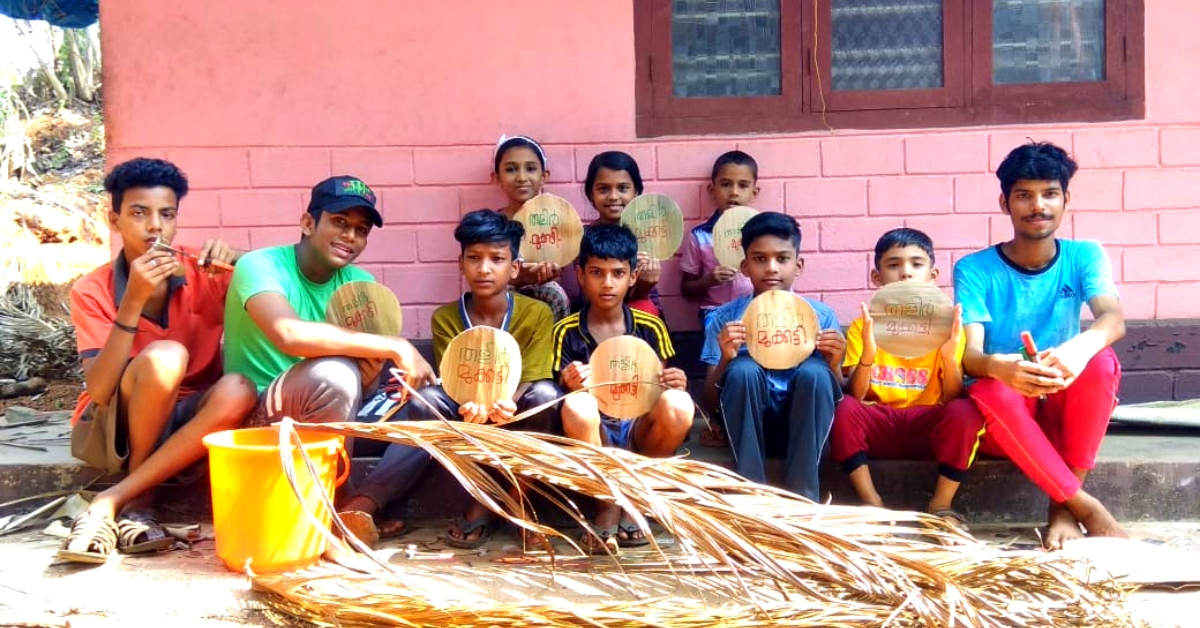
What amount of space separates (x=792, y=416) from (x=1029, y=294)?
0.96 meters

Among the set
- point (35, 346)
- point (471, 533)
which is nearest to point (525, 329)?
point (471, 533)

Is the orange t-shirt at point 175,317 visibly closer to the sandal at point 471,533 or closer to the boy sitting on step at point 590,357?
the sandal at point 471,533

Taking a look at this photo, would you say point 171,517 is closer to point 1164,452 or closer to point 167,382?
point 167,382

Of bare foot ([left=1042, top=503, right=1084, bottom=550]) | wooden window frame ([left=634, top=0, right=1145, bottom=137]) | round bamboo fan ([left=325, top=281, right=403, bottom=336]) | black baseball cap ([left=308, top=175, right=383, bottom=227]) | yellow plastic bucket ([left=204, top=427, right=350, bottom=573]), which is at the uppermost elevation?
wooden window frame ([left=634, top=0, right=1145, bottom=137])

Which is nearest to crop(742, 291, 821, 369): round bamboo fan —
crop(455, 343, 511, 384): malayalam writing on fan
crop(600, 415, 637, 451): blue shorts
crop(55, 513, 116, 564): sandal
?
crop(600, 415, 637, 451): blue shorts

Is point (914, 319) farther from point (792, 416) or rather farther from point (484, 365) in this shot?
point (484, 365)

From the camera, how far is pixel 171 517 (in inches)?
133

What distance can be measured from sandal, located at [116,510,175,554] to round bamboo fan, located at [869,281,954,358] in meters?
2.36

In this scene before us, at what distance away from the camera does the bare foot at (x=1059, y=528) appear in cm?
304

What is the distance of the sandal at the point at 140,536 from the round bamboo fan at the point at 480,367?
99 centimetres

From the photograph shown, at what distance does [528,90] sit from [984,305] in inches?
79.1

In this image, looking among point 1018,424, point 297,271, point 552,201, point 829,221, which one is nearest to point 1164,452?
point 1018,424

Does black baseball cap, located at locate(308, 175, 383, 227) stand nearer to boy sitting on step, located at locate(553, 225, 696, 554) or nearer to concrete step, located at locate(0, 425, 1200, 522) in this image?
boy sitting on step, located at locate(553, 225, 696, 554)

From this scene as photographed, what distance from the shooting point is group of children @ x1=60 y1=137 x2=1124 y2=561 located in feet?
9.95
